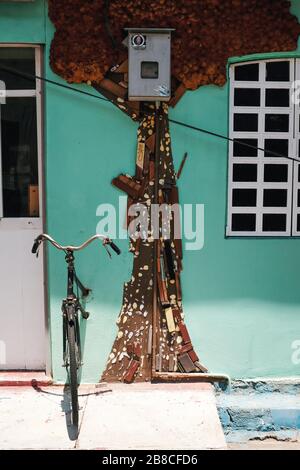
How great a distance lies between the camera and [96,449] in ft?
15.5

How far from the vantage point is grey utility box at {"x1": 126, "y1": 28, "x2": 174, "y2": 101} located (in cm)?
531

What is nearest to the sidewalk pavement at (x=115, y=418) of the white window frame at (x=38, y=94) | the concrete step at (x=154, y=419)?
the concrete step at (x=154, y=419)

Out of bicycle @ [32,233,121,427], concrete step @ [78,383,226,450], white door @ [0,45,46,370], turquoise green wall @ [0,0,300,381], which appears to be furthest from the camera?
white door @ [0,45,46,370]

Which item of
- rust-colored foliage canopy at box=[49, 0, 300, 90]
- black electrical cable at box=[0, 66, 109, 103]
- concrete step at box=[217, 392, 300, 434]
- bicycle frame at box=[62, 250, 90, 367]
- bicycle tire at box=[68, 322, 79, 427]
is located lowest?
concrete step at box=[217, 392, 300, 434]

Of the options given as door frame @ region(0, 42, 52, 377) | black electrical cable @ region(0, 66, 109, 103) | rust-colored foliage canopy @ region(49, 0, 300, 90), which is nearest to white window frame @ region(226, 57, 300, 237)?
rust-colored foliage canopy @ region(49, 0, 300, 90)

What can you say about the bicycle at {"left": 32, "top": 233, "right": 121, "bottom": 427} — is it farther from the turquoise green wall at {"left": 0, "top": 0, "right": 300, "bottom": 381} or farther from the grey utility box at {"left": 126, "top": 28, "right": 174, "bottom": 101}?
the grey utility box at {"left": 126, "top": 28, "right": 174, "bottom": 101}

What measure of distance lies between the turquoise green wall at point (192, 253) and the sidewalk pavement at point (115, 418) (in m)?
0.31

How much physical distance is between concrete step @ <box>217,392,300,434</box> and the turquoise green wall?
0.31 meters

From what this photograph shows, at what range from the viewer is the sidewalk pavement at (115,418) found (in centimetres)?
480

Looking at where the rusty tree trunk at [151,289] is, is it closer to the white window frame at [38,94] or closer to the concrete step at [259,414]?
the concrete step at [259,414]

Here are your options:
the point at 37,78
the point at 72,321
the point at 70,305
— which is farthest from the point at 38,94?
the point at 72,321

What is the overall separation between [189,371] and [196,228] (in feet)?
4.42

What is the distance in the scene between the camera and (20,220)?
5766mm

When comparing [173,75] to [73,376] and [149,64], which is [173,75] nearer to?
[149,64]
